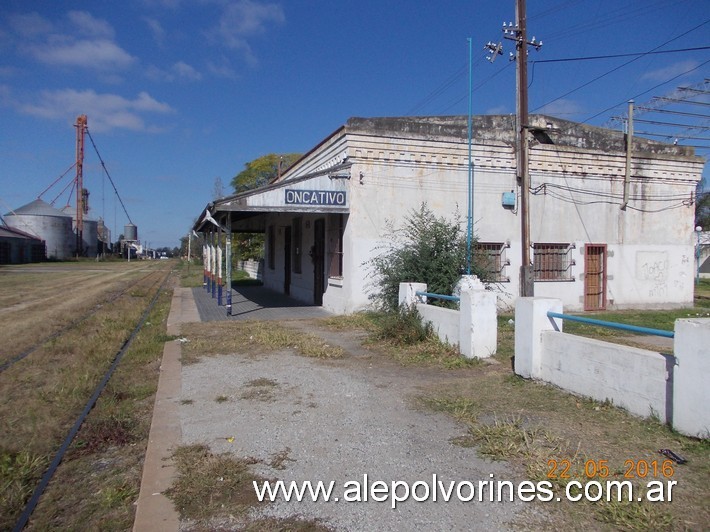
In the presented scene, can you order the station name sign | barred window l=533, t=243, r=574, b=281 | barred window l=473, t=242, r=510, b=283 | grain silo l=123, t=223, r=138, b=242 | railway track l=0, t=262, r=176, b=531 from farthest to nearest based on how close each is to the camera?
grain silo l=123, t=223, r=138, b=242
barred window l=533, t=243, r=574, b=281
barred window l=473, t=242, r=510, b=283
the station name sign
railway track l=0, t=262, r=176, b=531

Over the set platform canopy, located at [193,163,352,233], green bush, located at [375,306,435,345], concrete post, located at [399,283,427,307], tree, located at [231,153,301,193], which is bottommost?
green bush, located at [375,306,435,345]

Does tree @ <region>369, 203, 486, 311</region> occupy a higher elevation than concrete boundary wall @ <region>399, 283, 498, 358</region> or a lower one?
higher

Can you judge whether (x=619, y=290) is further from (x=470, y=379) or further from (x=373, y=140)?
(x=470, y=379)

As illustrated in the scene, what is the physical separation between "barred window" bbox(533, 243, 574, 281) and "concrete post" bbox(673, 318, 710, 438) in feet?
36.5

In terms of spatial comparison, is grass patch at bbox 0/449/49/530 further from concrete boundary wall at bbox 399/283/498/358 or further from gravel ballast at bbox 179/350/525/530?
concrete boundary wall at bbox 399/283/498/358

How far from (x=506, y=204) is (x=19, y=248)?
63.4 meters

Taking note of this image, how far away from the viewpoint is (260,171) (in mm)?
43750

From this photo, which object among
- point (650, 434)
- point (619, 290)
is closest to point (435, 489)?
point (650, 434)

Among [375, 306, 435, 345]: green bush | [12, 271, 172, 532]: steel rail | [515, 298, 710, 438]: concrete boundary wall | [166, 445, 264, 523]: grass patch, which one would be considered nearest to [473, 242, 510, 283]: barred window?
[375, 306, 435, 345]: green bush

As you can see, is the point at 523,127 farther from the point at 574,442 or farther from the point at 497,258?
the point at 574,442

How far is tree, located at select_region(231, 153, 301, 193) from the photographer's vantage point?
42938mm

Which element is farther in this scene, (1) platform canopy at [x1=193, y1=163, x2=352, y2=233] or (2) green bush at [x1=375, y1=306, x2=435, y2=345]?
(1) platform canopy at [x1=193, y1=163, x2=352, y2=233]

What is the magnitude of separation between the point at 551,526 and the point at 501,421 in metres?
1.97

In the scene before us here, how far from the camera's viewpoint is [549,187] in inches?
621
